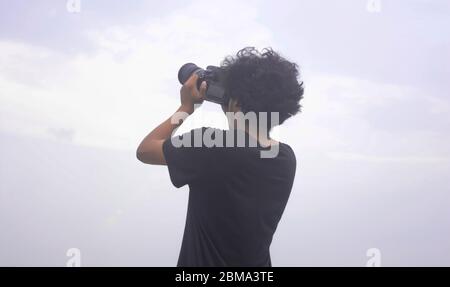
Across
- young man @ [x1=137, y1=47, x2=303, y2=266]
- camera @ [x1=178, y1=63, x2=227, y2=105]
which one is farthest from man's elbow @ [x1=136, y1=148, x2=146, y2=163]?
camera @ [x1=178, y1=63, x2=227, y2=105]

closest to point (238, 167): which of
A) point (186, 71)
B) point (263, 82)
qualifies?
point (263, 82)

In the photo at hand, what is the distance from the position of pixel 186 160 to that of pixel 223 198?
126 mm

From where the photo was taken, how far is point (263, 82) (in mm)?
1186

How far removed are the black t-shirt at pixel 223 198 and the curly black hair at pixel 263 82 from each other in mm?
115

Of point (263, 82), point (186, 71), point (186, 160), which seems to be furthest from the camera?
point (186, 71)

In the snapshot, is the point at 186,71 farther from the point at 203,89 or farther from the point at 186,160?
the point at 186,160

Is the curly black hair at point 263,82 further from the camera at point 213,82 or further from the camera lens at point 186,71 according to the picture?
the camera lens at point 186,71

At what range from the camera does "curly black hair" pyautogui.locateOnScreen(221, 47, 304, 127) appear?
1180 mm

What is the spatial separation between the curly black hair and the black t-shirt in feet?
0.38

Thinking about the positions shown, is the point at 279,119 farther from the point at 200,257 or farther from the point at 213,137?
the point at 200,257

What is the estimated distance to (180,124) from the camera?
126 centimetres

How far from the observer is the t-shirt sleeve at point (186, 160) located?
1.07 metres
